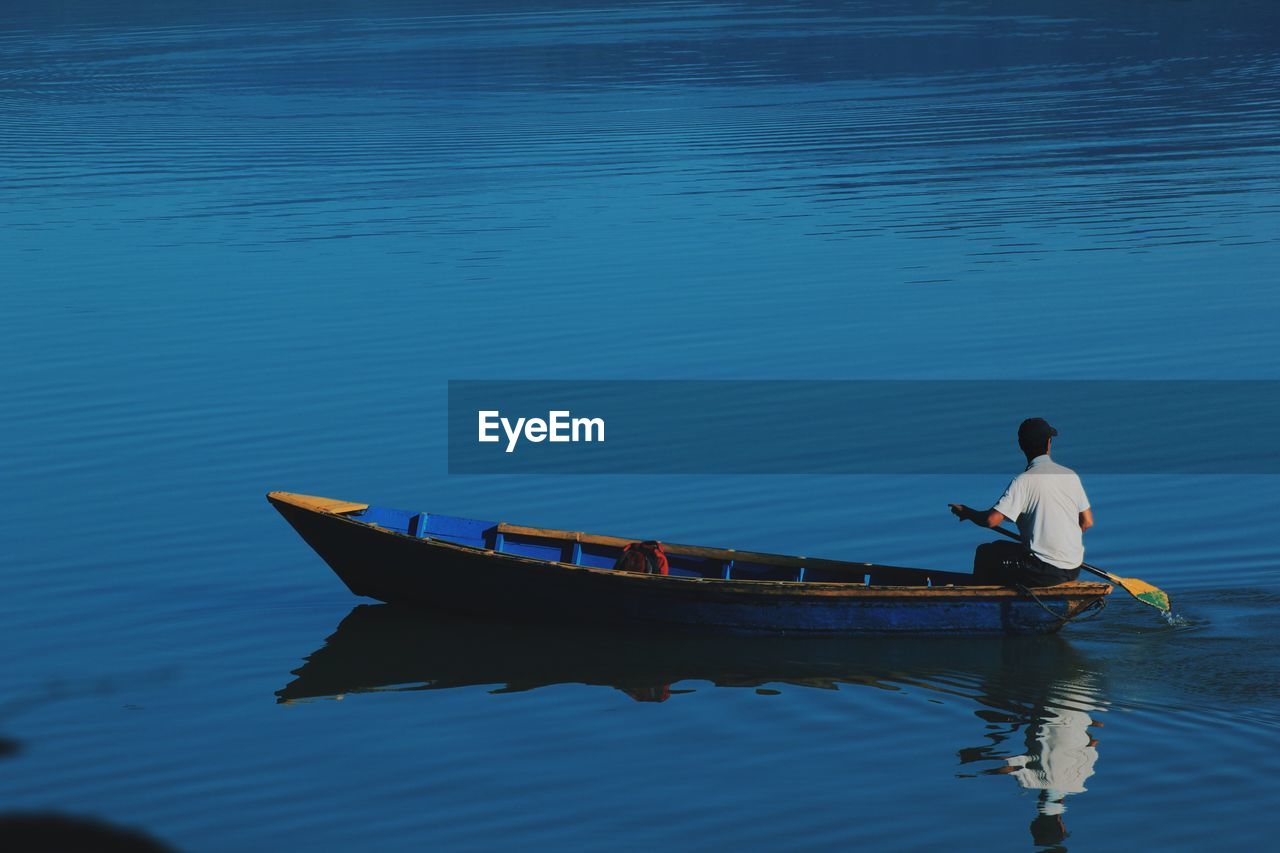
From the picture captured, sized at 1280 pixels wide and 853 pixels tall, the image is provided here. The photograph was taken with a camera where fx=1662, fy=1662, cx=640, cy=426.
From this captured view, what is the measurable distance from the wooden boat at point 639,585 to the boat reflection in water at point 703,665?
0.15m

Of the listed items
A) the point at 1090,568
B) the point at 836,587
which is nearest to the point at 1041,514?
the point at 1090,568

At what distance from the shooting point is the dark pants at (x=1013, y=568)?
13.6m

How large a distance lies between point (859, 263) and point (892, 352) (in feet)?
21.2

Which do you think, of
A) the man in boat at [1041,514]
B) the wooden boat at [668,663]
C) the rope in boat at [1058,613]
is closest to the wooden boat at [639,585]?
the rope in boat at [1058,613]

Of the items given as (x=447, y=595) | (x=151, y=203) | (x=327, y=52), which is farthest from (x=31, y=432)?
(x=327, y=52)

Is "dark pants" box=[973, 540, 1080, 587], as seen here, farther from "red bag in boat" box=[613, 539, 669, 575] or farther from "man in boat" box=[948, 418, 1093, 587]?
"red bag in boat" box=[613, 539, 669, 575]

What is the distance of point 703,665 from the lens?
13383 mm

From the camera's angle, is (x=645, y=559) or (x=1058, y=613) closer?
(x=1058, y=613)

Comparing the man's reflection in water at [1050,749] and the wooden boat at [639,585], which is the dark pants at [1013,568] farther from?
the man's reflection in water at [1050,749]

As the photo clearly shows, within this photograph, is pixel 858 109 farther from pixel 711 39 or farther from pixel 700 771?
pixel 700 771

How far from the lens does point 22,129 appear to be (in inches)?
2095

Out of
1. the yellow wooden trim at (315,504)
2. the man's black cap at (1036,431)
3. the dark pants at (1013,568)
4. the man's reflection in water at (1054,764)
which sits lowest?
the man's reflection in water at (1054,764)

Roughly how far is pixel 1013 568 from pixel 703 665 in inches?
108

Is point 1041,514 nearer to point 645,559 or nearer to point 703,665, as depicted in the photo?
point 703,665
